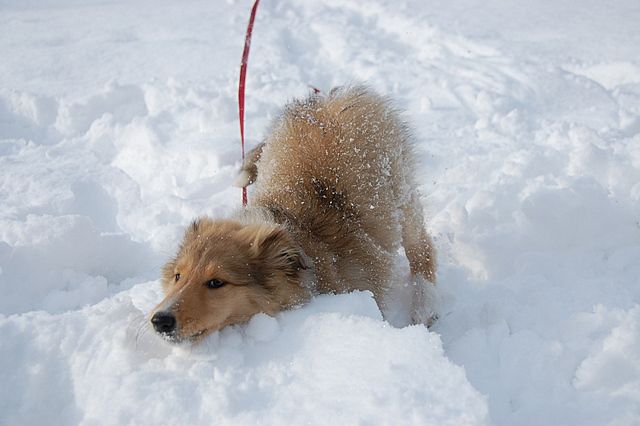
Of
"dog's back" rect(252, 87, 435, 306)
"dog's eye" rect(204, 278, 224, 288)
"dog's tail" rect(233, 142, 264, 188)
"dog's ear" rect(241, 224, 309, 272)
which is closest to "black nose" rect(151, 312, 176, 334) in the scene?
"dog's eye" rect(204, 278, 224, 288)

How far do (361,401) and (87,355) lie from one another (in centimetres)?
127

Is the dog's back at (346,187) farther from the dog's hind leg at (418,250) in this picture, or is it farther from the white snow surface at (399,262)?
the white snow surface at (399,262)

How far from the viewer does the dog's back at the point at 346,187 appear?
3.47 m

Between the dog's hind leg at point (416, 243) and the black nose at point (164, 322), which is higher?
the black nose at point (164, 322)

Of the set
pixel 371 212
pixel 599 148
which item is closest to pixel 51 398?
pixel 371 212

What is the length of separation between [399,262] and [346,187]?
4.00ft

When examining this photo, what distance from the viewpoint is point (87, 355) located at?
2.60 metres

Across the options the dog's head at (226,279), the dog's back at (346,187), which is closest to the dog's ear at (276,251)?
the dog's head at (226,279)

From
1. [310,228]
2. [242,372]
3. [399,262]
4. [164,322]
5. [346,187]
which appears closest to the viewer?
[242,372]

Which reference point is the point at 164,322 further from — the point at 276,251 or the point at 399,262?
the point at 399,262

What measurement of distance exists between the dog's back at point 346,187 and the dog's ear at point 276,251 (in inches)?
6.0

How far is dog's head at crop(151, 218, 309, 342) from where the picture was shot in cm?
270

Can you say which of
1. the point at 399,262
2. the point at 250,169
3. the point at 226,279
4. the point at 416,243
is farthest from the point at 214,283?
the point at 399,262

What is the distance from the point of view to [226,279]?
294cm
